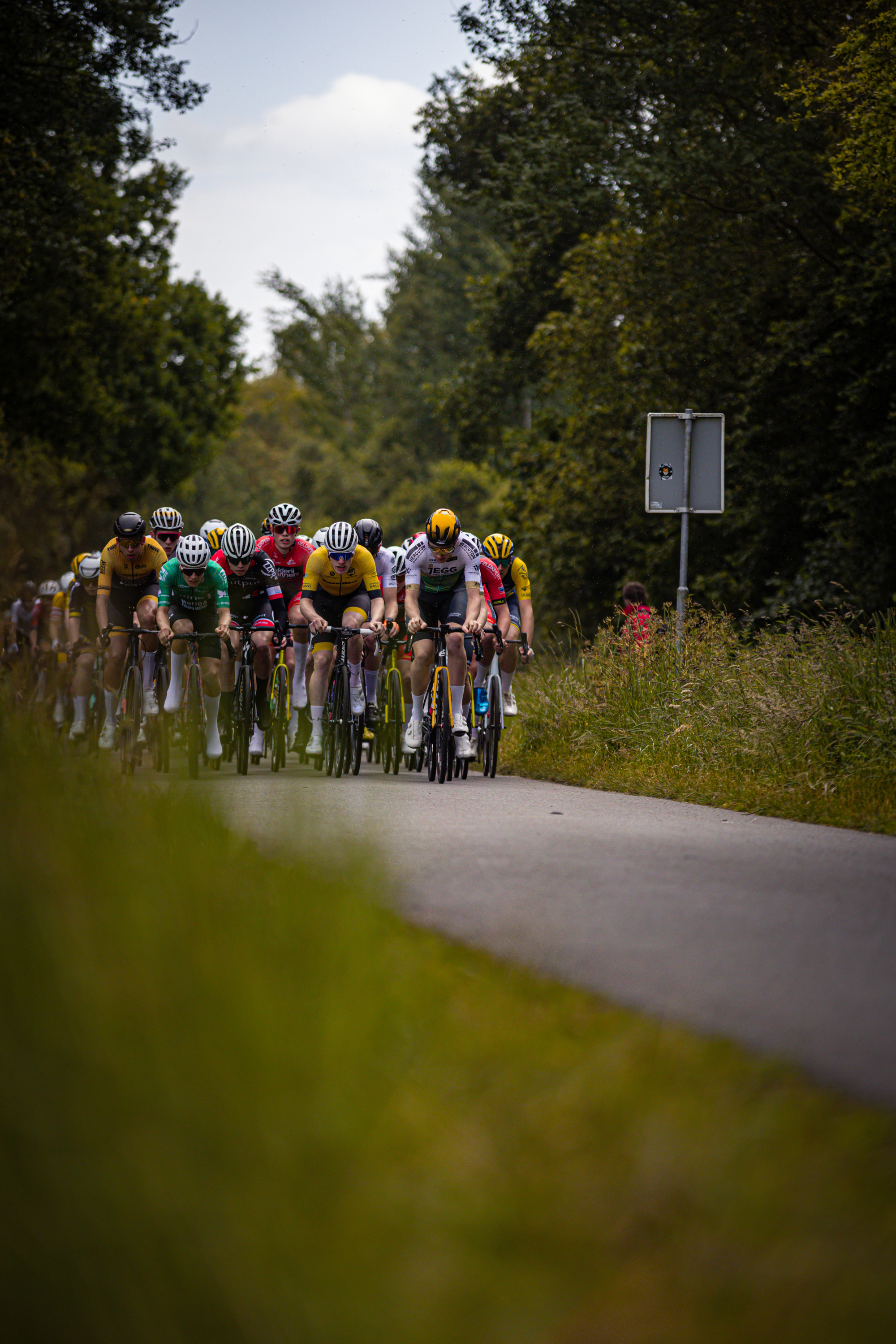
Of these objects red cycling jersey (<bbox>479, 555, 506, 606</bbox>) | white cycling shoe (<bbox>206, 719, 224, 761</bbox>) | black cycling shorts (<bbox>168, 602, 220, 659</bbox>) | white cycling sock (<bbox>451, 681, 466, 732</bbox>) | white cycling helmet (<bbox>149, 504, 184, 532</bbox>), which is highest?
white cycling helmet (<bbox>149, 504, 184, 532</bbox>)

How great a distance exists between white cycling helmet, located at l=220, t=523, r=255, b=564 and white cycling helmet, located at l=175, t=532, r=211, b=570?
2.85 feet

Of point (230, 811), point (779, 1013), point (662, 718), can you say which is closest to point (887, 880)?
point (779, 1013)

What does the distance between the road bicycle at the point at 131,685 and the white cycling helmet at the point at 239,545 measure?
0.99 metres

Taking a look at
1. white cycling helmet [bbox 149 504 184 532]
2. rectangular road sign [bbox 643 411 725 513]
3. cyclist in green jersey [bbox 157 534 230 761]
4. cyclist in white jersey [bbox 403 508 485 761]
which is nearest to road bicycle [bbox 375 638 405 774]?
cyclist in white jersey [bbox 403 508 485 761]

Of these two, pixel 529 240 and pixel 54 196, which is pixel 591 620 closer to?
pixel 529 240

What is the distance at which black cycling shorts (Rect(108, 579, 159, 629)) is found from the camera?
14414 millimetres

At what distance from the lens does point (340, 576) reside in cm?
1408

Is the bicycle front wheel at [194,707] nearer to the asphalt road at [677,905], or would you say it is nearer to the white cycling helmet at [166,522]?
the white cycling helmet at [166,522]

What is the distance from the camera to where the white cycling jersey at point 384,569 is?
15234 millimetres

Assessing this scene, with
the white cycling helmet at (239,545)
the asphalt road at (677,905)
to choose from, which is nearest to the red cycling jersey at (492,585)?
the white cycling helmet at (239,545)

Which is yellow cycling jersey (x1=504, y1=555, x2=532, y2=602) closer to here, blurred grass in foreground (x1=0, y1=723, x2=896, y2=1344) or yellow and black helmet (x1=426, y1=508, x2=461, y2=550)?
yellow and black helmet (x1=426, y1=508, x2=461, y2=550)

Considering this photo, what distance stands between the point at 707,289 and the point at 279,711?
15504mm

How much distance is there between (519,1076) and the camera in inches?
153

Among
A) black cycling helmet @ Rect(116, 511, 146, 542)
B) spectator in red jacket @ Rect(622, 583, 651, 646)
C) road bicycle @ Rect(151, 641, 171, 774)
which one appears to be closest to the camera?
road bicycle @ Rect(151, 641, 171, 774)
